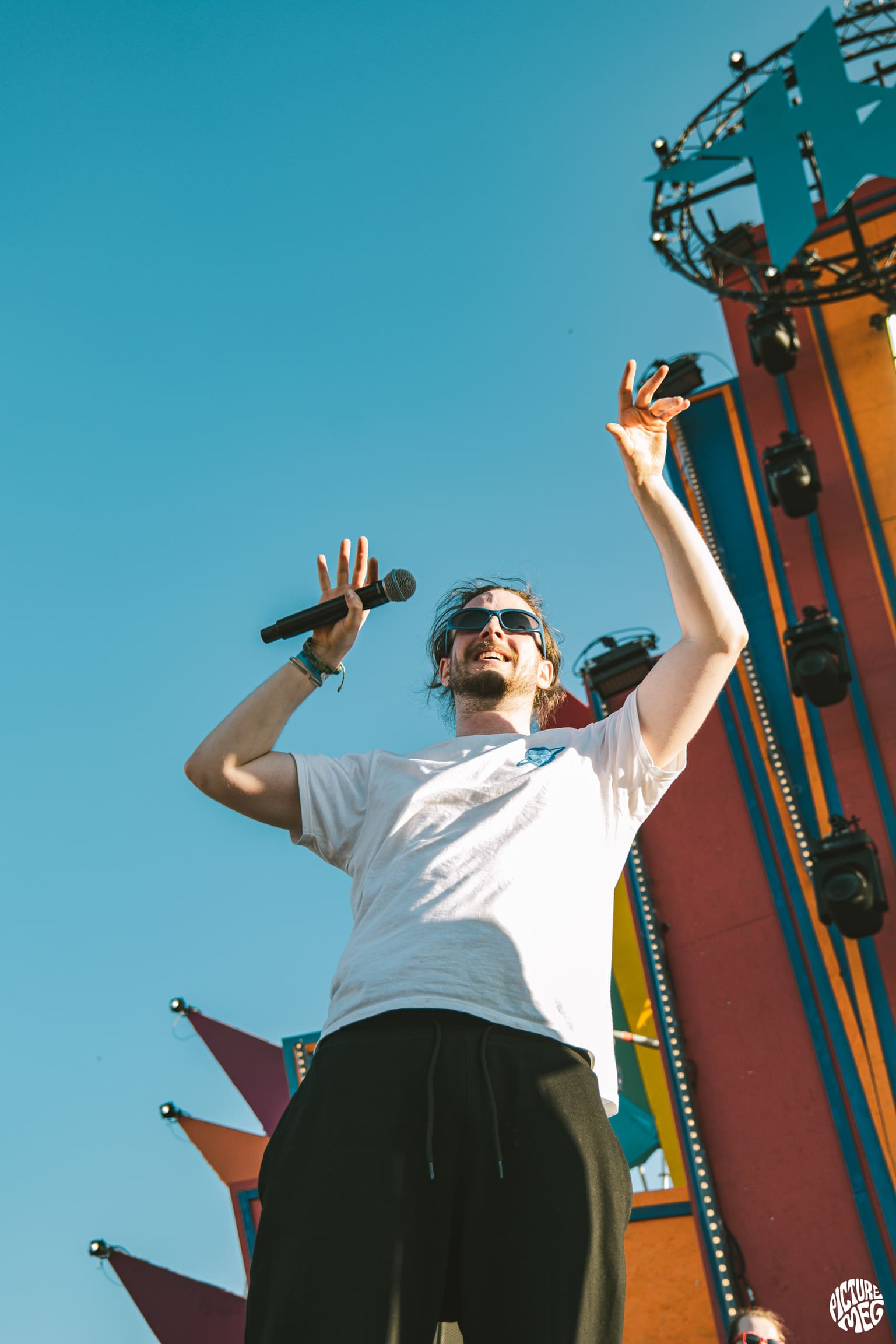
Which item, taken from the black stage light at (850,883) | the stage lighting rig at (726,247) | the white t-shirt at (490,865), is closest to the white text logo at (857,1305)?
the black stage light at (850,883)

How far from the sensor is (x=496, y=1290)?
136cm

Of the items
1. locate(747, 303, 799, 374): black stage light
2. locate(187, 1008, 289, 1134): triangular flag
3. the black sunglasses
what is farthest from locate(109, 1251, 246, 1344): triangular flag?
the black sunglasses

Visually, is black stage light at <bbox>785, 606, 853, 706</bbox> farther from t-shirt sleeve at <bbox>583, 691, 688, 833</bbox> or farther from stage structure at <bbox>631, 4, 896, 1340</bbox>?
t-shirt sleeve at <bbox>583, 691, 688, 833</bbox>

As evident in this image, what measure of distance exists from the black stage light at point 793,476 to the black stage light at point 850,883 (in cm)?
278

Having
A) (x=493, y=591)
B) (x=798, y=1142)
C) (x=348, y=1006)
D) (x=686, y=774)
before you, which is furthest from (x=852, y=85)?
(x=348, y=1006)

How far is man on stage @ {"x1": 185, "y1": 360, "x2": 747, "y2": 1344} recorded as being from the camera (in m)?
1.35

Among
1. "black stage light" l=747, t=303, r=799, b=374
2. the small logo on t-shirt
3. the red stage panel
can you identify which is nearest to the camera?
the small logo on t-shirt

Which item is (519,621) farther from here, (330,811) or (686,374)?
(686,374)

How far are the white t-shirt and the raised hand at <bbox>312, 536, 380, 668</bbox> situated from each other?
208 millimetres

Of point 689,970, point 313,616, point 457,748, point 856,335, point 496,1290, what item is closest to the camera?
point 496,1290

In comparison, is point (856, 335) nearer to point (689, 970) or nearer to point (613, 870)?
point (689, 970)

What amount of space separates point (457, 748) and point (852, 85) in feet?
27.8

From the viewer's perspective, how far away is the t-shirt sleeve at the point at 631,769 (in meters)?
1.93

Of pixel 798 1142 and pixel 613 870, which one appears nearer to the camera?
pixel 613 870
